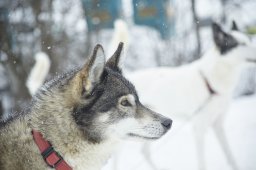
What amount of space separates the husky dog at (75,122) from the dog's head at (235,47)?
241 centimetres

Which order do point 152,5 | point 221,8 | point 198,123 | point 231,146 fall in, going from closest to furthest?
point 198,123 → point 231,146 → point 221,8 → point 152,5

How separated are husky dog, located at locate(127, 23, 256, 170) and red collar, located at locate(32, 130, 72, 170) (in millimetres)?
2431

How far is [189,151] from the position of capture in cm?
Result: 530

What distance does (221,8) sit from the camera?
939cm

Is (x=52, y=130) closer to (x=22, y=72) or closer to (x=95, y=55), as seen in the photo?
(x=95, y=55)

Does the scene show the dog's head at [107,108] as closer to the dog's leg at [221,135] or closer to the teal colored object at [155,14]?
the dog's leg at [221,135]

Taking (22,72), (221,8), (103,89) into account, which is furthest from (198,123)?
(22,72)

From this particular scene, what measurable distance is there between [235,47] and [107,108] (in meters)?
2.68

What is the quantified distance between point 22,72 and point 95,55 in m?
7.61

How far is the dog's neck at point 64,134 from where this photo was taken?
251 centimetres

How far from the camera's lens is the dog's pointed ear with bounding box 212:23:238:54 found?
4.76 metres

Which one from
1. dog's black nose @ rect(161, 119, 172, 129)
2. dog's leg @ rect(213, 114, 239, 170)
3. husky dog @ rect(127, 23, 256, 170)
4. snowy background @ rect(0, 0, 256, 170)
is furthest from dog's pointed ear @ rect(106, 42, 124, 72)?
snowy background @ rect(0, 0, 256, 170)

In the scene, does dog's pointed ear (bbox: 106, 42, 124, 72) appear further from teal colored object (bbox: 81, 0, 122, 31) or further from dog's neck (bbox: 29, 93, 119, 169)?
teal colored object (bbox: 81, 0, 122, 31)

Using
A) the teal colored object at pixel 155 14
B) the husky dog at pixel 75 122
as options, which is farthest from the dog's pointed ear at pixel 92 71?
the teal colored object at pixel 155 14
